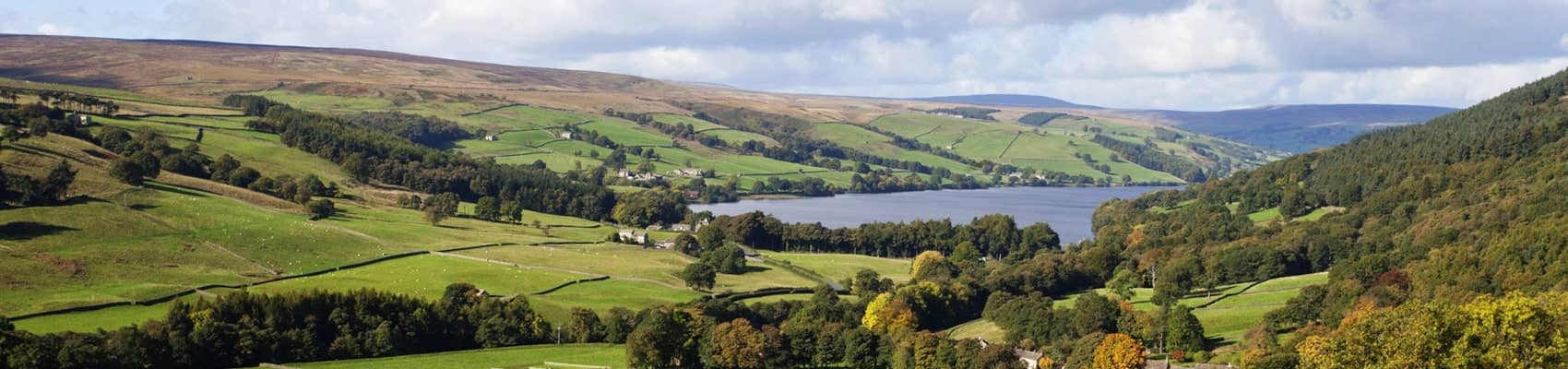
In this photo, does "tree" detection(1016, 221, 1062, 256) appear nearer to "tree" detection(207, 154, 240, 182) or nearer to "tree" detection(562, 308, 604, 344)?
"tree" detection(562, 308, 604, 344)

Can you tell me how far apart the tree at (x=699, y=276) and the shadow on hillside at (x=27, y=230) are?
4023cm

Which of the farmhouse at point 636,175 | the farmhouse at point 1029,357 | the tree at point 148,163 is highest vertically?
the tree at point 148,163

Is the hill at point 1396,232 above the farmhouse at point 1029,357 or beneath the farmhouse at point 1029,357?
above

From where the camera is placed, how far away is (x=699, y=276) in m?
85.4

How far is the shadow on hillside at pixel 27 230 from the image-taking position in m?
72.9

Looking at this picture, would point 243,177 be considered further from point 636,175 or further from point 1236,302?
point 636,175

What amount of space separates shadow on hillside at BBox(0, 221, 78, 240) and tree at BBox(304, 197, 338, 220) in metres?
21.0

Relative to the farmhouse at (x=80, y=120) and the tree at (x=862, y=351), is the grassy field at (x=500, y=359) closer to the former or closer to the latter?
the tree at (x=862, y=351)

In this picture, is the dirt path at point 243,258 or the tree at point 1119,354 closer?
the tree at point 1119,354

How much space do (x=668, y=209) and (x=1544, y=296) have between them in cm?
10181

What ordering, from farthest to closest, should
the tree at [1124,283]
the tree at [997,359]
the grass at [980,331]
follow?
1. the tree at [1124,283]
2. the grass at [980,331]
3. the tree at [997,359]

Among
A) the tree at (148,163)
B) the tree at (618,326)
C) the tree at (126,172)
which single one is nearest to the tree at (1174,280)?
the tree at (618,326)

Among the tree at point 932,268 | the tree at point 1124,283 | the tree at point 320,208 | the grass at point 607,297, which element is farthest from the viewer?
the tree at point 320,208

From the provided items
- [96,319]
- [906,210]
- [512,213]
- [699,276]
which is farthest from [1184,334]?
[906,210]
